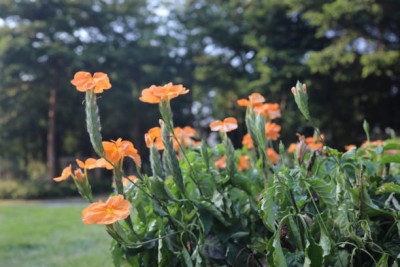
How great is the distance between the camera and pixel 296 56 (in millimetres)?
13773

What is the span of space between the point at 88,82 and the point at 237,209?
1.73ft

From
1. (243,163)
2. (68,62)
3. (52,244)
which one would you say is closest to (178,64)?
(68,62)

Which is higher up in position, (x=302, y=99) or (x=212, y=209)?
(x=302, y=99)

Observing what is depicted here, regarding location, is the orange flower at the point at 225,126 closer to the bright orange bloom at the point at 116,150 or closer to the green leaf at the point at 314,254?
the bright orange bloom at the point at 116,150

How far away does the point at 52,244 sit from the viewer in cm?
404

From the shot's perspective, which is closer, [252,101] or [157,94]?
[157,94]

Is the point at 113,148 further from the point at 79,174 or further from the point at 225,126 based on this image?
the point at 225,126

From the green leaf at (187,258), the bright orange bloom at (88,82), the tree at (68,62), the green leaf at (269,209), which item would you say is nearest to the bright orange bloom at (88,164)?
the bright orange bloom at (88,82)

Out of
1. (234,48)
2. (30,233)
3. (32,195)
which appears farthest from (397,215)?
(234,48)

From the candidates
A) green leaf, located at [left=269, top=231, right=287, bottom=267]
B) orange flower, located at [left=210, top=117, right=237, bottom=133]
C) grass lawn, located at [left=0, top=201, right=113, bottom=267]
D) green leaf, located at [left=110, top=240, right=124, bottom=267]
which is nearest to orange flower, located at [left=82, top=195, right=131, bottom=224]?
green leaf, located at [left=110, top=240, right=124, bottom=267]

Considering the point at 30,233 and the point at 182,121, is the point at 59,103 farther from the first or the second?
the point at 30,233

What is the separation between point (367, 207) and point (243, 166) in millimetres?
1053

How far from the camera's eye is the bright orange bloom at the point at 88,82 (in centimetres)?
109

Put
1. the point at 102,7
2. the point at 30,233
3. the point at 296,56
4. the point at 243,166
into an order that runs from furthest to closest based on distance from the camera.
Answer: the point at 102,7 → the point at 296,56 → the point at 30,233 → the point at 243,166
